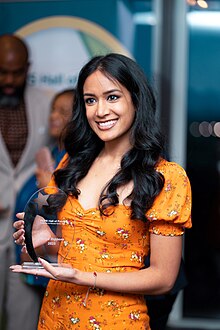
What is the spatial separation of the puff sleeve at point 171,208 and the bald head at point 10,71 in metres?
2.07

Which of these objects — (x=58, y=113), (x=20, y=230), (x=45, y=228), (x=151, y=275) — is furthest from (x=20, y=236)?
(x=58, y=113)

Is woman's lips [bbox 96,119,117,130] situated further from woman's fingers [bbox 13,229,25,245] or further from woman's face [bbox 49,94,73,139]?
woman's face [bbox 49,94,73,139]

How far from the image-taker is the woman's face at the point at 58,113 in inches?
159

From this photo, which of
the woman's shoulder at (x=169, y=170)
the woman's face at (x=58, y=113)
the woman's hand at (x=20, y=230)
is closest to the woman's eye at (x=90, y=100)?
the woman's shoulder at (x=169, y=170)

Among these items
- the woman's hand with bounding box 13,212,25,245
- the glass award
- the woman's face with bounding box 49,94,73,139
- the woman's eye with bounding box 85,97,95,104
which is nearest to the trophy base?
the glass award

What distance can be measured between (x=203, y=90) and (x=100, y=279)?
2345mm

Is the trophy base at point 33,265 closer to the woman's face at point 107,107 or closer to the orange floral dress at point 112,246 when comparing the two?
the orange floral dress at point 112,246

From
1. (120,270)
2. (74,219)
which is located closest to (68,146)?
(74,219)

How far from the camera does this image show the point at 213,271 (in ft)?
14.6

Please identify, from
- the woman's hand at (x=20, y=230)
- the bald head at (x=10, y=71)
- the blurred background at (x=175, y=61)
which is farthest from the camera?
the blurred background at (x=175, y=61)

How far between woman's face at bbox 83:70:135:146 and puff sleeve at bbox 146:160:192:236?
226 mm

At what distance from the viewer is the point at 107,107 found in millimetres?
2344

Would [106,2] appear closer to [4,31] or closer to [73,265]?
[4,31]

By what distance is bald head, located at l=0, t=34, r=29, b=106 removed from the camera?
165 inches
